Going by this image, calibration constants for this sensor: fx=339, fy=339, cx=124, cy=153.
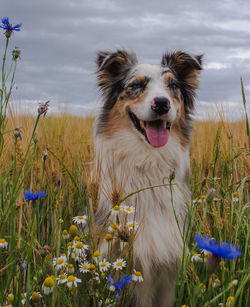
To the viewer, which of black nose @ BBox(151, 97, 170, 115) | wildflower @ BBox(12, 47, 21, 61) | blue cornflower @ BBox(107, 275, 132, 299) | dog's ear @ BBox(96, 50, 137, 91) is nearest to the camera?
blue cornflower @ BBox(107, 275, 132, 299)

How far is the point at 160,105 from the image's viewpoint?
2.46m

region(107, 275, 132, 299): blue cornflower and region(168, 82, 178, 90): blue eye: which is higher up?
region(168, 82, 178, 90): blue eye

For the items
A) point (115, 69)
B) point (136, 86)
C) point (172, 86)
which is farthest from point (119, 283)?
point (115, 69)

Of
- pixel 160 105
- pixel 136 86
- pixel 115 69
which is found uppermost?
pixel 115 69

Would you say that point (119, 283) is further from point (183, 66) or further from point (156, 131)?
point (183, 66)

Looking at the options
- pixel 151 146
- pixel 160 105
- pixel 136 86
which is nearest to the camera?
pixel 160 105

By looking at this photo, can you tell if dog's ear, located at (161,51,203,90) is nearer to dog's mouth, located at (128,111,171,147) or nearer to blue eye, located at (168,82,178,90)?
blue eye, located at (168,82,178,90)

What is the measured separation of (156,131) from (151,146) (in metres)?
0.13

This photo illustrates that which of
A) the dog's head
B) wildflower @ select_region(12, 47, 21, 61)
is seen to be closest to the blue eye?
the dog's head

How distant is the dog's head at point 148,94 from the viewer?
2.58 m

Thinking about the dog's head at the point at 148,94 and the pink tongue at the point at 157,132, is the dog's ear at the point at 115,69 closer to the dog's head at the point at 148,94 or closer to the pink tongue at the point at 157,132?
the dog's head at the point at 148,94

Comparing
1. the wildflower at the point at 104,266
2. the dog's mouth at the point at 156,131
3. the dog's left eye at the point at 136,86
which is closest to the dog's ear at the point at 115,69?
the dog's left eye at the point at 136,86

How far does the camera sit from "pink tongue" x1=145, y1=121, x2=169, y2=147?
2.59 metres

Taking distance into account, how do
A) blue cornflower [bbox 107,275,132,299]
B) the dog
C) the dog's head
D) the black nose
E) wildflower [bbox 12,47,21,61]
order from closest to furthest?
blue cornflower [bbox 107,275,132,299] < wildflower [bbox 12,47,21,61] < the dog < the black nose < the dog's head
